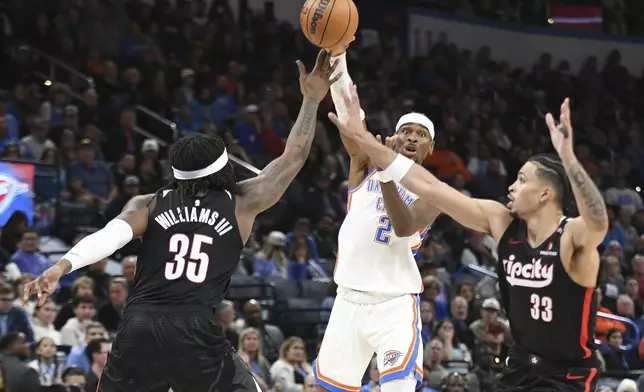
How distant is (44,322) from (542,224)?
20.0 feet

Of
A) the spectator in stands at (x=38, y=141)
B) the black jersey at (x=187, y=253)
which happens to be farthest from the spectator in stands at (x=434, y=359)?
the black jersey at (x=187, y=253)

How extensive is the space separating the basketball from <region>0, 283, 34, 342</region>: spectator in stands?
4.31 metres

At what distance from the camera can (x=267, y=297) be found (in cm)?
1267

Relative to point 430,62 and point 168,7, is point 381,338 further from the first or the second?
point 430,62

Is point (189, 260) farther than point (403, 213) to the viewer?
No

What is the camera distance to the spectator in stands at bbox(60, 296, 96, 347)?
10.4 metres

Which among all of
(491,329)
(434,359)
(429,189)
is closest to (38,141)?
(434,359)

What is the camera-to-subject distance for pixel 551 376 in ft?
17.7

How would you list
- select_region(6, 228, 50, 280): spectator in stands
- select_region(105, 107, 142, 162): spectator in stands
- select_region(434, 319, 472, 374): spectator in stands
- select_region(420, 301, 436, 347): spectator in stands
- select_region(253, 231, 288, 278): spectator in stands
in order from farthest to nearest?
select_region(105, 107, 142, 162): spectator in stands
select_region(253, 231, 288, 278): spectator in stands
select_region(420, 301, 436, 347): spectator in stands
select_region(434, 319, 472, 374): spectator in stands
select_region(6, 228, 50, 280): spectator in stands

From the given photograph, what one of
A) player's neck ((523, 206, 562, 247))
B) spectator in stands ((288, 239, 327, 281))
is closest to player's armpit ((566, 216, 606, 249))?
player's neck ((523, 206, 562, 247))

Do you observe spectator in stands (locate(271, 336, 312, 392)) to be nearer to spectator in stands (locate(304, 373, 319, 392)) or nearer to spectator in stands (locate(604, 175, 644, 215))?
spectator in stands (locate(304, 373, 319, 392))

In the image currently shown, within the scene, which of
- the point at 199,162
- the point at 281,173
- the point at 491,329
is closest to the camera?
the point at 199,162

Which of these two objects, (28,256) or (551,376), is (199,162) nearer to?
(551,376)

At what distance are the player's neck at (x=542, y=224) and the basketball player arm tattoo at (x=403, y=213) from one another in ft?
3.93
